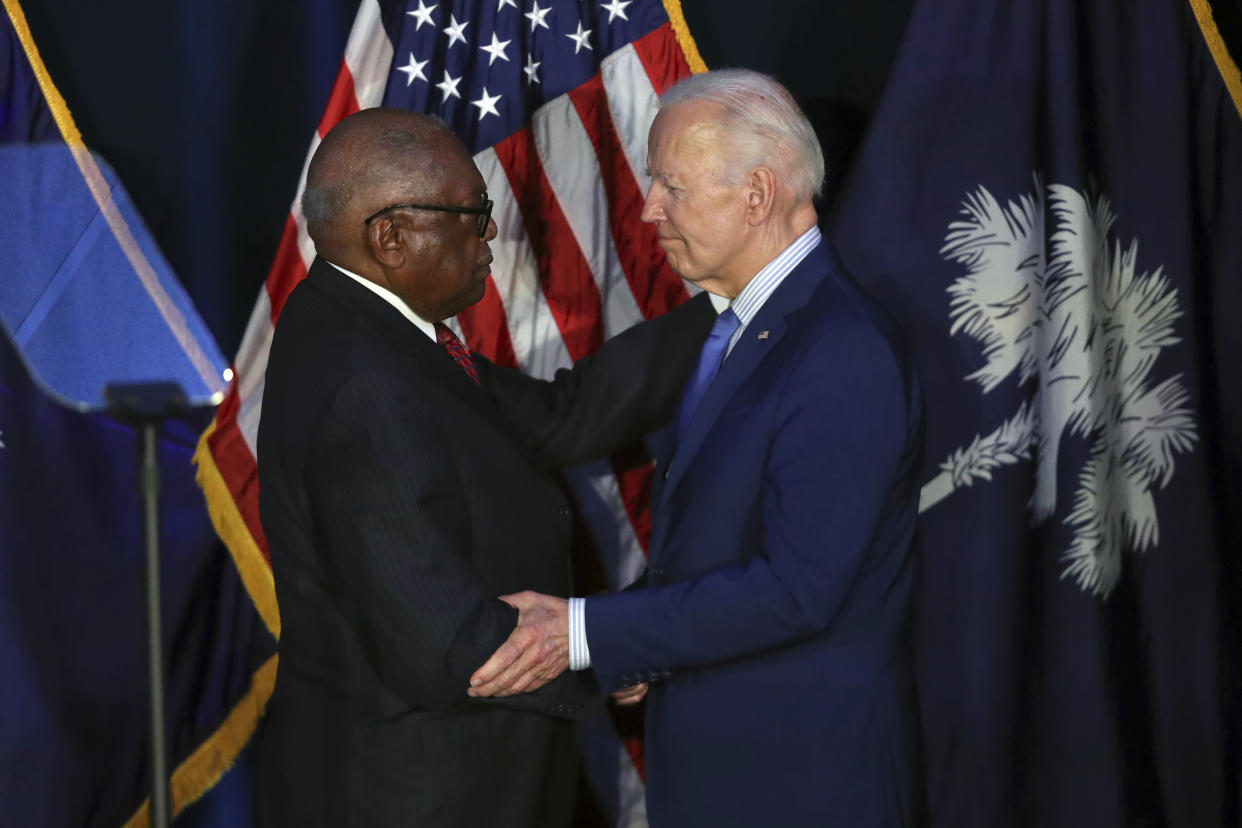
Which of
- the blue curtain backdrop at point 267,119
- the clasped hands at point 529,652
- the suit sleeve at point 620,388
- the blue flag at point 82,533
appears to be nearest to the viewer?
the clasped hands at point 529,652

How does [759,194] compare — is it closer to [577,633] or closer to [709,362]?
[709,362]

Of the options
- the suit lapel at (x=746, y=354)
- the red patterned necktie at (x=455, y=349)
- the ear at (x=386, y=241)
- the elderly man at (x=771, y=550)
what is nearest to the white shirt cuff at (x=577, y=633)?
the elderly man at (x=771, y=550)

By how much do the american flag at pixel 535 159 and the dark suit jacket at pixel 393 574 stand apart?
0.74 meters

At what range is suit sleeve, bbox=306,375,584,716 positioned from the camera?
5.36 feet

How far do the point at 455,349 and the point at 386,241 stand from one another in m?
0.33

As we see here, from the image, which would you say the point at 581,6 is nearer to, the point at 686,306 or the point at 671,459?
the point at 686,306

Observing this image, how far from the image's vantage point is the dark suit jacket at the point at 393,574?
5.40ft

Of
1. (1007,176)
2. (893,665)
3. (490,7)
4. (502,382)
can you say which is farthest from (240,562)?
(1007,176)

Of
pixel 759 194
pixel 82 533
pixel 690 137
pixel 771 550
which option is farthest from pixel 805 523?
pixel 82 533

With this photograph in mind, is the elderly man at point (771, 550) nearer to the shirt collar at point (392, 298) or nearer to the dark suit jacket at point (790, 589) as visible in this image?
the dark suit jacket at point (790, 589)

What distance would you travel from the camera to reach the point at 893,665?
5.54 ft

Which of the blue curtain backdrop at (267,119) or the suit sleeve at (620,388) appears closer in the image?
the suit sleeve at (620,388)

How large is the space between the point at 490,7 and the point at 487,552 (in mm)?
1399

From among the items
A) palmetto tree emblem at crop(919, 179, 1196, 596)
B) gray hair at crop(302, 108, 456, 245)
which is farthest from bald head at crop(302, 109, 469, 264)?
A: palmetto tree emblem at crop(919, 179, 1196, 596)
